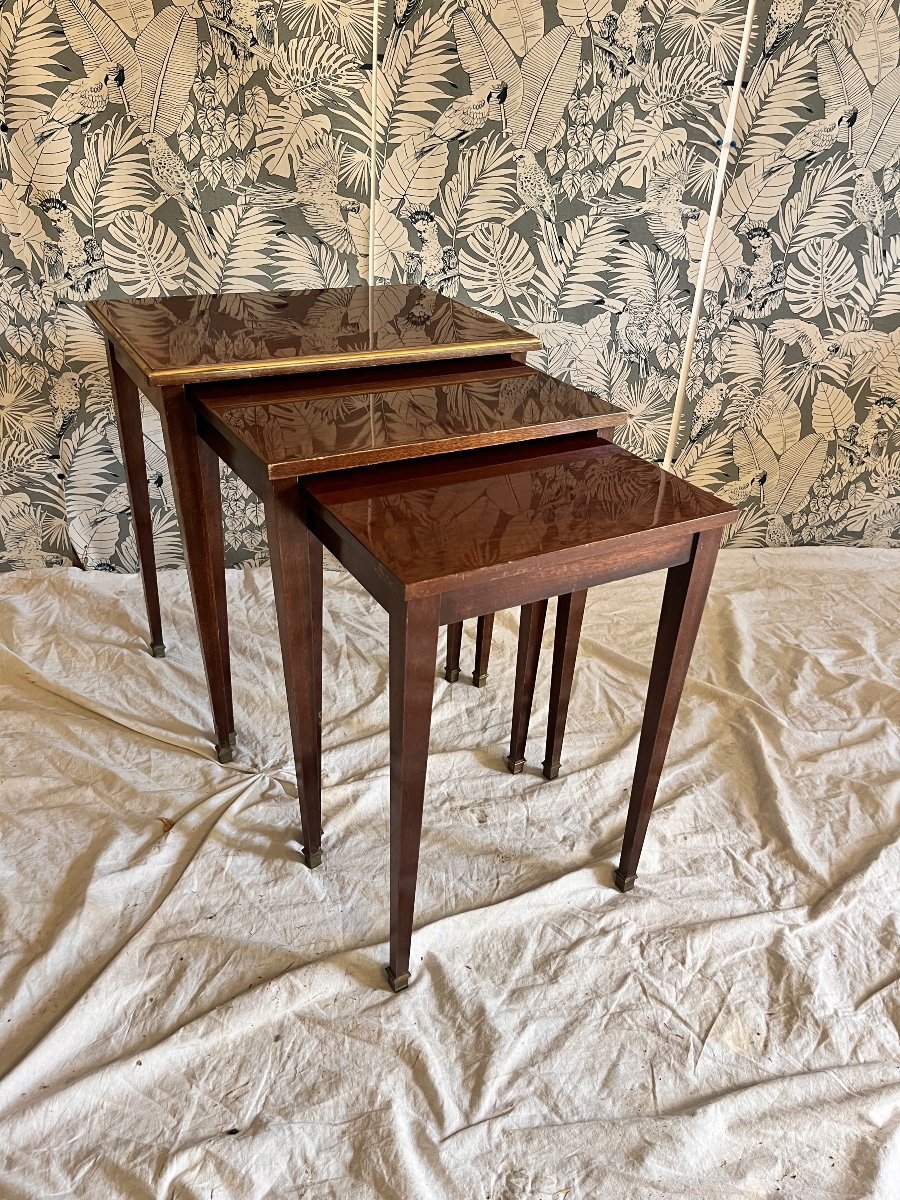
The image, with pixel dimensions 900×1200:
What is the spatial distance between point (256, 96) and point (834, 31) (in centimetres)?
115

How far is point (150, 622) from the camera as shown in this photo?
1708mm

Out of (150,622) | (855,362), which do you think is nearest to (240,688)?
(150,622)

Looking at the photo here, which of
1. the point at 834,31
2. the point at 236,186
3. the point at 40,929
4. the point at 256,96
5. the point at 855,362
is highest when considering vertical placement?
the point at 834,31

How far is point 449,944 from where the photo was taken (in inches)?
46.8

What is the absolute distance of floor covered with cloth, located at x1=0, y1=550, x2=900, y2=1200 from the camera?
0.96 metres

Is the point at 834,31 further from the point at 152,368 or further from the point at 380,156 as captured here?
the point at 152,368

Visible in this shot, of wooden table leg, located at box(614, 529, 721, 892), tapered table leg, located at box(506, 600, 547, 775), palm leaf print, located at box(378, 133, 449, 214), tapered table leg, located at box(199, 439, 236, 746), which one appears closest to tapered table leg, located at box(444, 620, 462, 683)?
tapered table leg, located at box(506, 600, 547, 775)

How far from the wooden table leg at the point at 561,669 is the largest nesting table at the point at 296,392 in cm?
28

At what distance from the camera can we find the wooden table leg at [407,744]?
2.92 feet

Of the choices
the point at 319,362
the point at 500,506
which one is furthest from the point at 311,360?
the point at 500,506

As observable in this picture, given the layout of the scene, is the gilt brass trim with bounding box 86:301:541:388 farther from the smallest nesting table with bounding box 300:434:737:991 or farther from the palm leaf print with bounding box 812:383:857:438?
the palm leaf print with bounding box 812:383:857:438

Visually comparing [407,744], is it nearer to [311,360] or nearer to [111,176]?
[311,360]

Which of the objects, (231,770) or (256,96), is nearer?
(231,770)

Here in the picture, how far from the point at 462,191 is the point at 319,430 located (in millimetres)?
988
